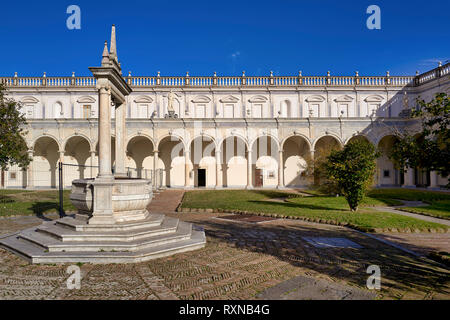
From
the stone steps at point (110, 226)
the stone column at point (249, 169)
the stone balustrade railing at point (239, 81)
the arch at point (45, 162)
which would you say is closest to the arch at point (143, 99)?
the stone balustrade railing at point (239, 81)

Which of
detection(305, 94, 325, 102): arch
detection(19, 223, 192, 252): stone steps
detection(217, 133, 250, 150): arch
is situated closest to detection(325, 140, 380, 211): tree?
detection(19, 223, 192, 252): stone steps

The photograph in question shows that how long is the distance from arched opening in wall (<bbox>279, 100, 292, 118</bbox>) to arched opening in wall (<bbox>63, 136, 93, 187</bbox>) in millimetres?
22381

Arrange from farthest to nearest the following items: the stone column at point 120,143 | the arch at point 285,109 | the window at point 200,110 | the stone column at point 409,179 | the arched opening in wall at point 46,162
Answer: the arch at point 285,109, the window at point 200,110, the arched opening in wall at point 46,162, the stone column at point 409,179, the stone column at point 120,143

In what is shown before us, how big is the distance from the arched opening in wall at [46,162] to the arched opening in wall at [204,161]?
15.2 meters

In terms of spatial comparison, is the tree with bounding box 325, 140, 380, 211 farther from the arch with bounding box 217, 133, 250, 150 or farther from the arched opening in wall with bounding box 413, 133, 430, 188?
the arched opening in wall with bounding box 413, 133, 430, 188

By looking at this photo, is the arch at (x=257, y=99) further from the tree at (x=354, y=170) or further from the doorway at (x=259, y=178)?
the tree at (x=354, y=170)

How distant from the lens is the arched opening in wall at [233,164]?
29500 millimetres

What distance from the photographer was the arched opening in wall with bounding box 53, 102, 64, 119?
3036 centimetres
